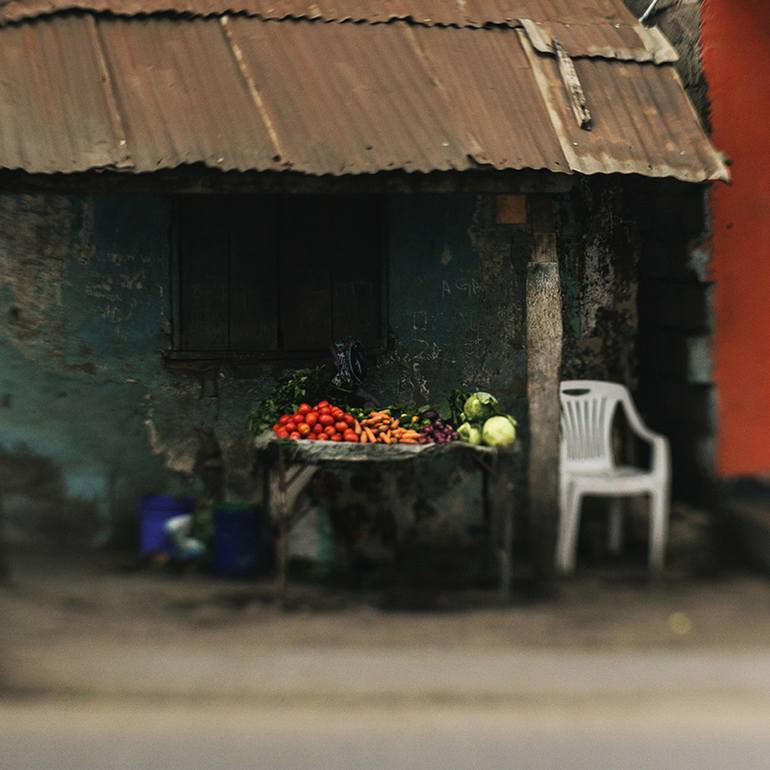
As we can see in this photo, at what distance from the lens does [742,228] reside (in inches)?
317

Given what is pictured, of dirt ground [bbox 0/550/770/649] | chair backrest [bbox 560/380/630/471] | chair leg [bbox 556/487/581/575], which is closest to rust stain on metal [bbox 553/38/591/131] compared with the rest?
chair backrest [bbox 560/380/630/471]

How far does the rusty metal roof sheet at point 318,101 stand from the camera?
6.48 meters

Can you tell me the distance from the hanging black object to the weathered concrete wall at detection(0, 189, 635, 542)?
472mm

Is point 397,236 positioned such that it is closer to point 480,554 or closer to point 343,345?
point 343,345

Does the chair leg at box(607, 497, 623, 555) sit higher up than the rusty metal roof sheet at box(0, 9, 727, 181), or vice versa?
the rusty metal roof sheet at box(0, 9, 727, 181)

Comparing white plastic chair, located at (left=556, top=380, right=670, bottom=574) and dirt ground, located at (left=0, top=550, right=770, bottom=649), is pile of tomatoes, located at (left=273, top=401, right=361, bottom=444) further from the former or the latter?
white plastic chair, located at (left=556, top=380, right=670, bottom=574)

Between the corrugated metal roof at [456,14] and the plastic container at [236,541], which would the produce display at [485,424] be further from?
the corrugated metal roof at [456,14]

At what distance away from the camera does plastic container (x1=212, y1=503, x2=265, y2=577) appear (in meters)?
7.61

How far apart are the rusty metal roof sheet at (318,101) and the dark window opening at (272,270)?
3.41 feet

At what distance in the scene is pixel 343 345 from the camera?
7.49 metres

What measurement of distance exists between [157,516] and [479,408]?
227 cm

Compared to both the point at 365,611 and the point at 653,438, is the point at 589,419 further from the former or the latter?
the point at 365,611

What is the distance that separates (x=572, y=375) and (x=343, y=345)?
1.79m

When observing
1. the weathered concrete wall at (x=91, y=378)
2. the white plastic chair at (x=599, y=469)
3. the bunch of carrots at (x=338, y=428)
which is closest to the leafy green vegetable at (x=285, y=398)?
the bunch of carrots at (x=338, y=428)
